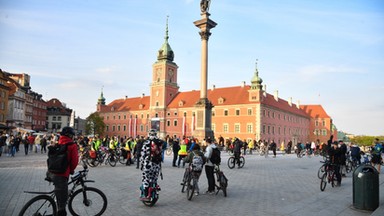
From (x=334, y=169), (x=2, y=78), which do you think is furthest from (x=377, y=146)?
(x=2, y=78)


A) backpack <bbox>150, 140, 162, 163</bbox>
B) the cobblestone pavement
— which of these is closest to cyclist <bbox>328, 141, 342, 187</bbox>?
the cobblestone pavement

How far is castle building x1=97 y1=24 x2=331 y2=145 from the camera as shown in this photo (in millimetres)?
61531

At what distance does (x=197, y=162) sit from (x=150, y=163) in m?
1.74

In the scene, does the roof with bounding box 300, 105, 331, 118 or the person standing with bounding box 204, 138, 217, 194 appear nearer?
the person standing with bounding box 204, 138, 217, 194

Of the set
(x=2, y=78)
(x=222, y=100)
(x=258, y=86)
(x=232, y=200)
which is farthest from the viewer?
(x=222, y=100)

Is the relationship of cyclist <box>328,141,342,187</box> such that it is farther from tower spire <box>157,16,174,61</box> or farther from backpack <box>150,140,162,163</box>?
tower spire <box>157,16,174,61</box>

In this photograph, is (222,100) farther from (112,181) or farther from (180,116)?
(112,181)

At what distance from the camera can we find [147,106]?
83.4 meters

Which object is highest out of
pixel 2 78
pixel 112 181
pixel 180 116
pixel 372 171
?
pixel 2 78

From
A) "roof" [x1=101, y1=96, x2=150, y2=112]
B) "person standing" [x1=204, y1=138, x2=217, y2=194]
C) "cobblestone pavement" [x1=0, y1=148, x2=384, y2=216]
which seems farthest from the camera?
"roof" [x1=101, y1=96, x2=150, y2=112]

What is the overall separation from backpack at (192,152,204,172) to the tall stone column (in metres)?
18.9

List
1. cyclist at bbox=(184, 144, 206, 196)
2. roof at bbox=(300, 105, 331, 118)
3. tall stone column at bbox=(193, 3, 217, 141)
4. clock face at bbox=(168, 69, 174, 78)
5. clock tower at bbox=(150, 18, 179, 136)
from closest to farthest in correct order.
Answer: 1. cyclist at bbox=(184, 144, 206, 196)
2. tall stone column at bbox=(193, 3, 217, 141)
3. clock tower at bbox=(150, 18, 179, 136)
4. clock face at bbox=(168, 69, 174, 78)
5. roof at bbox=(300, 105, 331, 118)

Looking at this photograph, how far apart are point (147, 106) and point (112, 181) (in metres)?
72.8

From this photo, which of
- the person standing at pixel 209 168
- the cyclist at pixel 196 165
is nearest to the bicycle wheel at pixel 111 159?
the person standing at pixel 209 168
